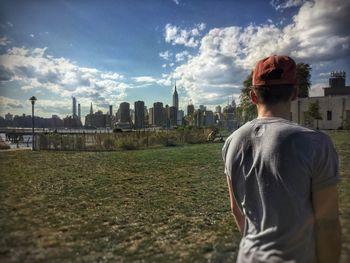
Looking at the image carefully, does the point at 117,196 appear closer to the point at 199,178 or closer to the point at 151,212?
the point at 151,212

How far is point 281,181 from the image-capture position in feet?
4.05

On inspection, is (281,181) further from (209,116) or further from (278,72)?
(209,116)

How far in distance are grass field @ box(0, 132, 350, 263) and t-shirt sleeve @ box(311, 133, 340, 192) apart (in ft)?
4.97

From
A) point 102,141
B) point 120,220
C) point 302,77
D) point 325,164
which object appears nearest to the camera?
point 325,164

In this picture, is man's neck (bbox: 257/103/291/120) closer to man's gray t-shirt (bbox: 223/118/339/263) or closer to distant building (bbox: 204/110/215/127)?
man's gray t-shirt (bbox: 223/118/339/263)

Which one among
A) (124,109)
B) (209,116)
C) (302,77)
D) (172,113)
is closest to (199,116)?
(209,116)

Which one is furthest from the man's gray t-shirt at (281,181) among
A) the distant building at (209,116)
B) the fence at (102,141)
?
the fence at (102,141)

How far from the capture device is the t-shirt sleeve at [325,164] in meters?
1.14

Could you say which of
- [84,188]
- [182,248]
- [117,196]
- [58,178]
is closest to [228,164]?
[182,248]

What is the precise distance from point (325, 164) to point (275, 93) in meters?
0.32

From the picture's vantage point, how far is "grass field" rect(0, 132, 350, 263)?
3029 millimetres

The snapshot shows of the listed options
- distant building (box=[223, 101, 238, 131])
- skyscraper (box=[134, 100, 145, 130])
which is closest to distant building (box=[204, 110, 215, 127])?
distant building (box=[223, 101, 238, 131])

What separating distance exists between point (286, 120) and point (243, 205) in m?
0.38

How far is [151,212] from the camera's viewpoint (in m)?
4.54
